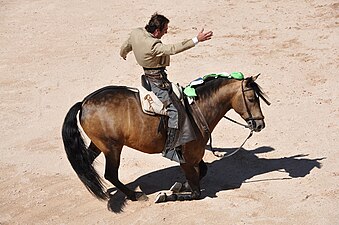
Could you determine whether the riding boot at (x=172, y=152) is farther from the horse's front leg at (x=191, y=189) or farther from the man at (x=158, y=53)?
the horse's front leg at (x=191, y=189)

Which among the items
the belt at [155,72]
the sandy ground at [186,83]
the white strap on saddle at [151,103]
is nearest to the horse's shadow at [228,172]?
the sandy ground at [186,83]

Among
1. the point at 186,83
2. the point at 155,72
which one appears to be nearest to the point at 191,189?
the point at 155,72

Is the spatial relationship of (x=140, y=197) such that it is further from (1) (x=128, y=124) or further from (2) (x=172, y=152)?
(1) (x=128, y=124)

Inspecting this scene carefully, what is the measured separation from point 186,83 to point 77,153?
434 centimetres

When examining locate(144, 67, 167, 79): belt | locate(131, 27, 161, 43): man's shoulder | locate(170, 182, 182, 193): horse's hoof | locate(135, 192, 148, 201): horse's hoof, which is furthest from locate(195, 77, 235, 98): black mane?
locate(135, 192, 148, 201): horse's hoof

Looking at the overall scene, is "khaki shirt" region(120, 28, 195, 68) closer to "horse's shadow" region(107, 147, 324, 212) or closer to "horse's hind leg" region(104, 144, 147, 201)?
"horse's hind leg" region(104, 144, 147, 201)

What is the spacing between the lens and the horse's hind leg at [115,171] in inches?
319

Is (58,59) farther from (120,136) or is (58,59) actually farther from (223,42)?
(120,136)

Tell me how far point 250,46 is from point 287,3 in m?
2.59

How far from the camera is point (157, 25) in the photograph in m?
7.59

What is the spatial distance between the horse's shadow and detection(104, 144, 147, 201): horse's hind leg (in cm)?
17

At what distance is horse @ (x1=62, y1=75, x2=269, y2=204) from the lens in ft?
26.3

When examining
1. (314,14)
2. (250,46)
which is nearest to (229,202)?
(250,46)

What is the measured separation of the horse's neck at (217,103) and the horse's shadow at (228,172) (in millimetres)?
1020
